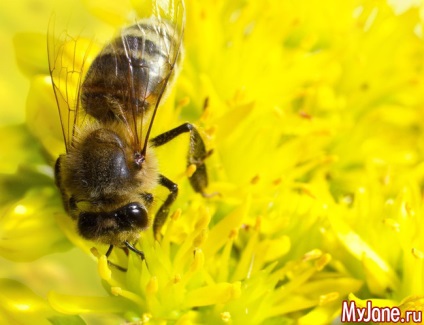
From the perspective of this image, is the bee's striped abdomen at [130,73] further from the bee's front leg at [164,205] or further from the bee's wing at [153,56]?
the bee's front leg at [164,205]

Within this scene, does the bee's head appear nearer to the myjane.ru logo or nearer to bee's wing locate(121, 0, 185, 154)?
bee's wing locate(121, 0, 185, 154)

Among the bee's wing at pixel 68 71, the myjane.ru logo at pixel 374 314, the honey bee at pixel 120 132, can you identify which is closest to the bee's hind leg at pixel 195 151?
the honey bee at pixel 120 132

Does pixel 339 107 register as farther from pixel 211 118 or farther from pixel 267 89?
pixel 211 118

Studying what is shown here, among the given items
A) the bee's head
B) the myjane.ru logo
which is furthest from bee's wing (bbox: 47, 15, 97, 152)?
the myjane.ru logo

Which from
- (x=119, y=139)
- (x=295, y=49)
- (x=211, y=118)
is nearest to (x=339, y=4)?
(x=295, y=49)

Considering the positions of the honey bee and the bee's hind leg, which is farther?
the bee's hind leg

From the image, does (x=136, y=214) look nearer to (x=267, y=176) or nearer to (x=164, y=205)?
(x=164, y=205)
